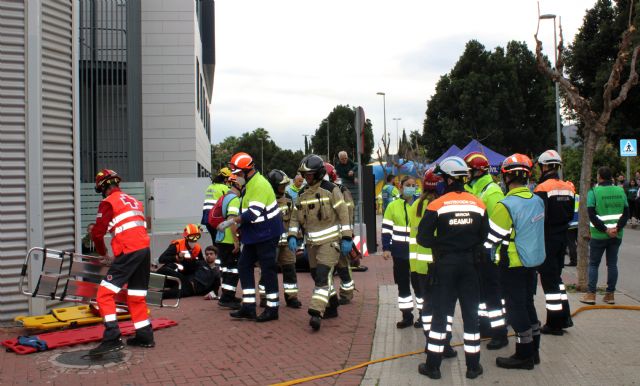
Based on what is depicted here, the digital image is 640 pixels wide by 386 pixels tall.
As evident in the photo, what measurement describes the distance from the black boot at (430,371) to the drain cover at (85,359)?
288cm

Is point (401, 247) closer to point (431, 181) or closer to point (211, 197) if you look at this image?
point (431, 181)

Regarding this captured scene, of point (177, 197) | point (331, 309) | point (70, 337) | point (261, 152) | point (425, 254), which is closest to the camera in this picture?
point (425, 254)

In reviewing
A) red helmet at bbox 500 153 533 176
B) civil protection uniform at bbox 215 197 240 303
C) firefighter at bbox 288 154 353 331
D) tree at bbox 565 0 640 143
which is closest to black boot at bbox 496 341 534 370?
red helmet at bbox 500 153 533 176

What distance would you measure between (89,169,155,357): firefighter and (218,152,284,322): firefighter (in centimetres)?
A: 152

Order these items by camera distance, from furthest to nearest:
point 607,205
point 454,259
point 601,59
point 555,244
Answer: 1. point 601,59
2. point 607,205
3. point 555,244
4. point 454,259

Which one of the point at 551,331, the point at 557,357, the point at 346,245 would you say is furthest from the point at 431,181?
the point at 551,331

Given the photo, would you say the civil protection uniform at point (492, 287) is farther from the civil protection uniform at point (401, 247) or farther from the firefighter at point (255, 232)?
the firefighter at point (255, 232)

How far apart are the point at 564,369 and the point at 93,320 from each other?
5235mm

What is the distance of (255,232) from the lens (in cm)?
812

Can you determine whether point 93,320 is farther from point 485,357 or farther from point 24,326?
point 485,357

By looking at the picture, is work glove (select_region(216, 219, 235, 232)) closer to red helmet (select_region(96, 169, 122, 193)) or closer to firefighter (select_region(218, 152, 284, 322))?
firefighter (select_region(218, 152, 284, 322))

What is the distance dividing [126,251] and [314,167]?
7.98 ft

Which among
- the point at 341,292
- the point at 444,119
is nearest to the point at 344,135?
the point at 444,119

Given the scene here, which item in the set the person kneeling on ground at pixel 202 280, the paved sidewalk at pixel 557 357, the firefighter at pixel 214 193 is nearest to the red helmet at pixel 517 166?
the paved sidewalk at pixel 557 357
